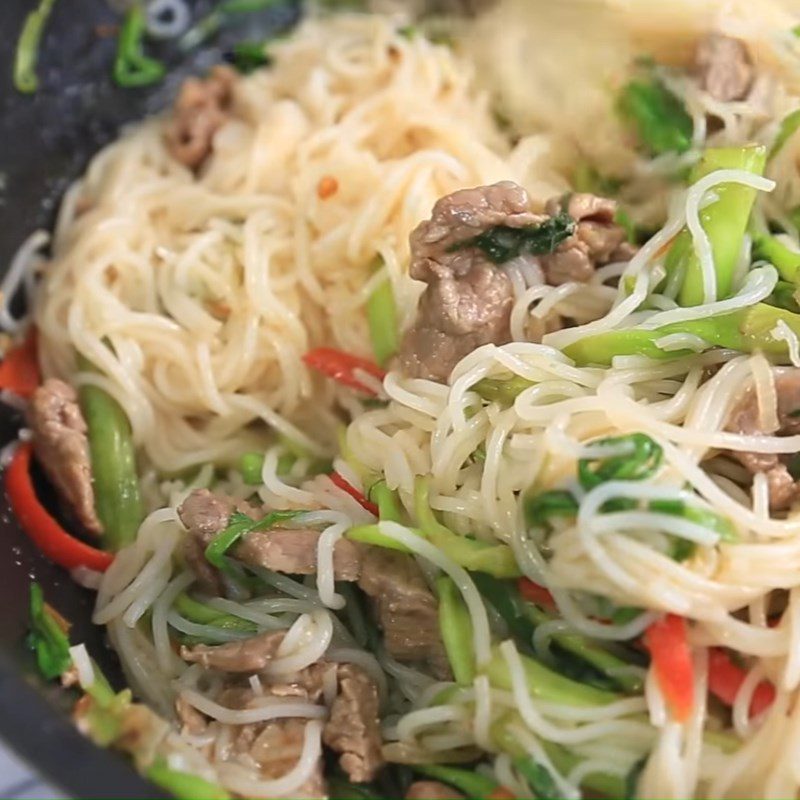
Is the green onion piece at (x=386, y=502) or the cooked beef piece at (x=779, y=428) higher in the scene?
the green onion piece at (x=386, y=502)

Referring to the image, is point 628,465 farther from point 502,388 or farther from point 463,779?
point 463,779

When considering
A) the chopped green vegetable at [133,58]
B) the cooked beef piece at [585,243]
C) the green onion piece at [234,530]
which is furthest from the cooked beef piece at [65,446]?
the cooked beef piece at [585,243]

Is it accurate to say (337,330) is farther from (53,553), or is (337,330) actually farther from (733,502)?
(733,502)

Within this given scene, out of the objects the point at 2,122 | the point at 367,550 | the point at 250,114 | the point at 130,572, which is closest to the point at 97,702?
the point at 130,572

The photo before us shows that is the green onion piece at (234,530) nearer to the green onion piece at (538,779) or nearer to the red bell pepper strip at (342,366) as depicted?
the red bell pepper strip at (342,366)

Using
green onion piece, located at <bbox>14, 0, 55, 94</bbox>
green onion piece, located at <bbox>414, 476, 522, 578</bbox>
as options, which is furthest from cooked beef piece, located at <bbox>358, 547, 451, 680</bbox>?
green onion piece, located at <bbox>14, 0, 55, 94</bbox>

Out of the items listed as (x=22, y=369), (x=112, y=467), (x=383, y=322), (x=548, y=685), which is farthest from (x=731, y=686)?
(x=22, y=369)
